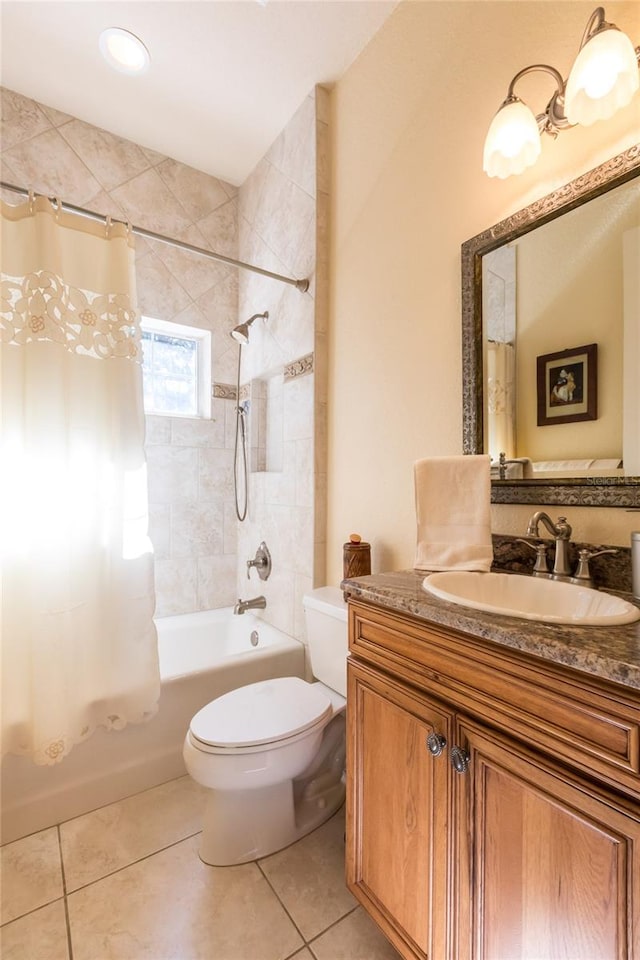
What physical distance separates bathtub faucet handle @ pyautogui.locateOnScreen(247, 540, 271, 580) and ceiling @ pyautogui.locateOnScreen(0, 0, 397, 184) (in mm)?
2171

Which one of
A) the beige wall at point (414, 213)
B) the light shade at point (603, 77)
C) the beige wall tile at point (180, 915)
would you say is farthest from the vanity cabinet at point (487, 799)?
the light shade at point (603, 77)

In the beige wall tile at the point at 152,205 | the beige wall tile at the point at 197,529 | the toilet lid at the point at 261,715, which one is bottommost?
the toilet lid at the point at 261,715

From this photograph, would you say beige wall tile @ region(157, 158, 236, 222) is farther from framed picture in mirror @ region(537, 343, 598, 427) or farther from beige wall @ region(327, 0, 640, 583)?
→ framed picture in mirror @ region(537, 343, 598, 427)

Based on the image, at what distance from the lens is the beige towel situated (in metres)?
1.12

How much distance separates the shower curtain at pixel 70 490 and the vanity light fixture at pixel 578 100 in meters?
1.25

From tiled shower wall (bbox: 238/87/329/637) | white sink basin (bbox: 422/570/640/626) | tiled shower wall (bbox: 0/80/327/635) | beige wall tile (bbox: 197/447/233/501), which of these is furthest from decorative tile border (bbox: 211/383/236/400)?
white sink basin (bbox: 422/570/640/626)

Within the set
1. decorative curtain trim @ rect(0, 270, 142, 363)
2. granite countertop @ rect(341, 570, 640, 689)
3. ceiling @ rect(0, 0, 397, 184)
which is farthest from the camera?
ceiling @ rect(0, 0, 397, 184)

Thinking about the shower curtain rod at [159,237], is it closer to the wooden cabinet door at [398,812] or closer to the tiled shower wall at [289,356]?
the tiled shower wall at [289,356]

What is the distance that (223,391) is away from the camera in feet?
8.54

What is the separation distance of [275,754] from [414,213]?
72.1 inches

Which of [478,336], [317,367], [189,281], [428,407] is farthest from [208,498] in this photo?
[478,336]

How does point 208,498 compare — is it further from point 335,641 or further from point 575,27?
point 575,27

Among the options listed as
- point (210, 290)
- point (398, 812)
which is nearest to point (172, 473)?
point (210, 290)

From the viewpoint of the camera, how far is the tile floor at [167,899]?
3.55 ft
